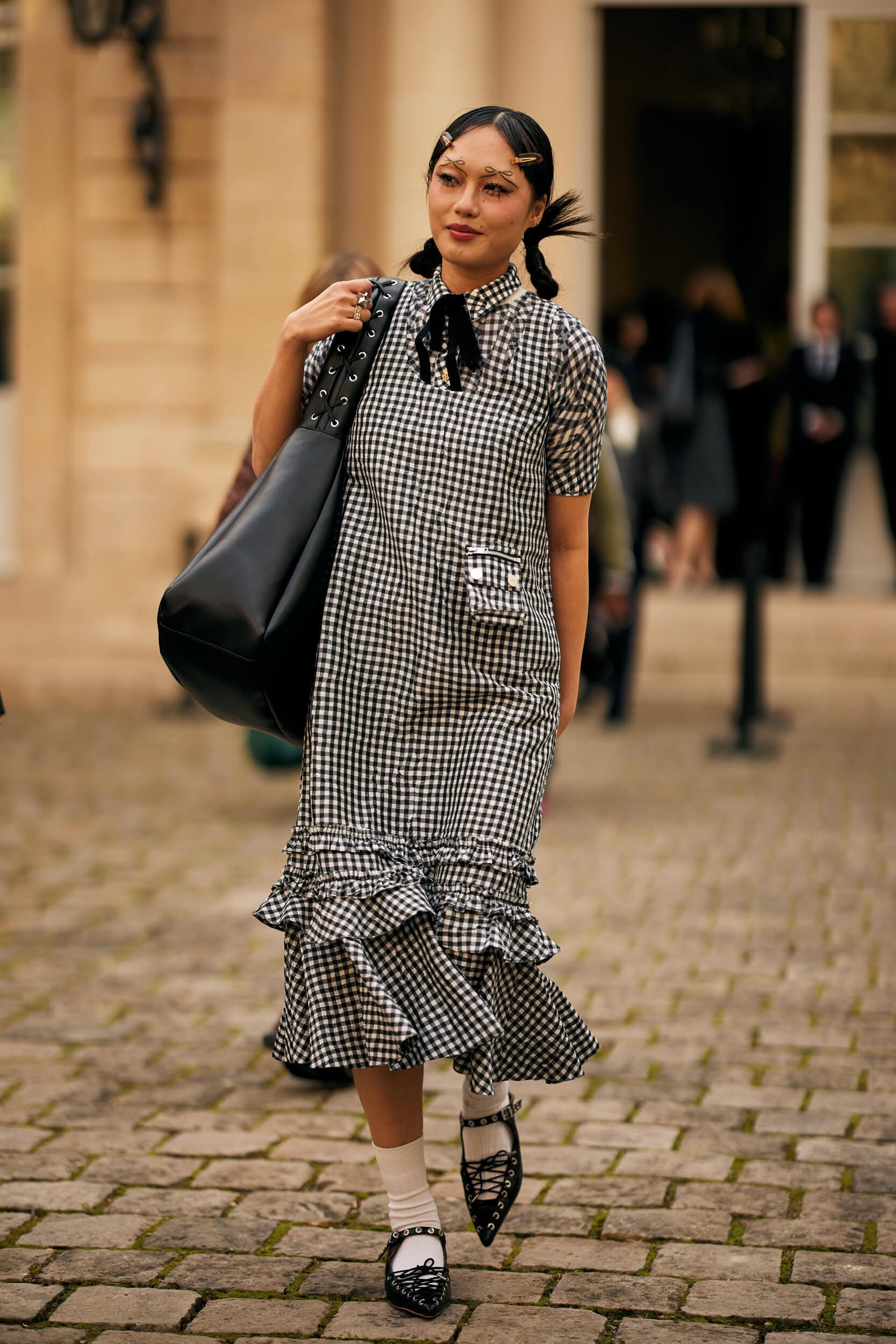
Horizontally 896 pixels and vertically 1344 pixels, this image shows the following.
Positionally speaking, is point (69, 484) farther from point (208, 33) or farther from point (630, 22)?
point (630, 22)

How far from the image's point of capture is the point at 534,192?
3.22m

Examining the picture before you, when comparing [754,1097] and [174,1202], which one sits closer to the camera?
[174,1202]

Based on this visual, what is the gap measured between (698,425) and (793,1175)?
335 inches

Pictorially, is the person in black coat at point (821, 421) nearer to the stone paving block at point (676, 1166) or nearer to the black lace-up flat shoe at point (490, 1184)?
the stone paving block at point (676, 1166)

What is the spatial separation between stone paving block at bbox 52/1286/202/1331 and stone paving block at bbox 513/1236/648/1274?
1.98 ft

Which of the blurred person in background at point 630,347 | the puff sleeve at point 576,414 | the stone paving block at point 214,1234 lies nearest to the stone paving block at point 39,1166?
the stone paving block at point 214,1234

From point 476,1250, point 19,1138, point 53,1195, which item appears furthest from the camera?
point 19,1138

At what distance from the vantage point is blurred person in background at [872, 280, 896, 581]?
1164cm

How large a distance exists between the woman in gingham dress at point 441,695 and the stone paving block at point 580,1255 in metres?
0.25

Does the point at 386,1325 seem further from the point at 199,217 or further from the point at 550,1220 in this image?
the point at 199,217

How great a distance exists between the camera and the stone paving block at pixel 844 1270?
3.26m

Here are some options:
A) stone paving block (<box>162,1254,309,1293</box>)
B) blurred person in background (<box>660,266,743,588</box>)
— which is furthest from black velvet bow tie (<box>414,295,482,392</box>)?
blurred person in background (<box>660,266,743,588</box>)

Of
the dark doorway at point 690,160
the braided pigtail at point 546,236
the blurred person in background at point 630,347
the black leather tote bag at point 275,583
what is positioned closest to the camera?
the black leather tote bag at point 275,583

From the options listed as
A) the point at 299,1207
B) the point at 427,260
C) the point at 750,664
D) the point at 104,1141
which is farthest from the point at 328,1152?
the point at 750,664
